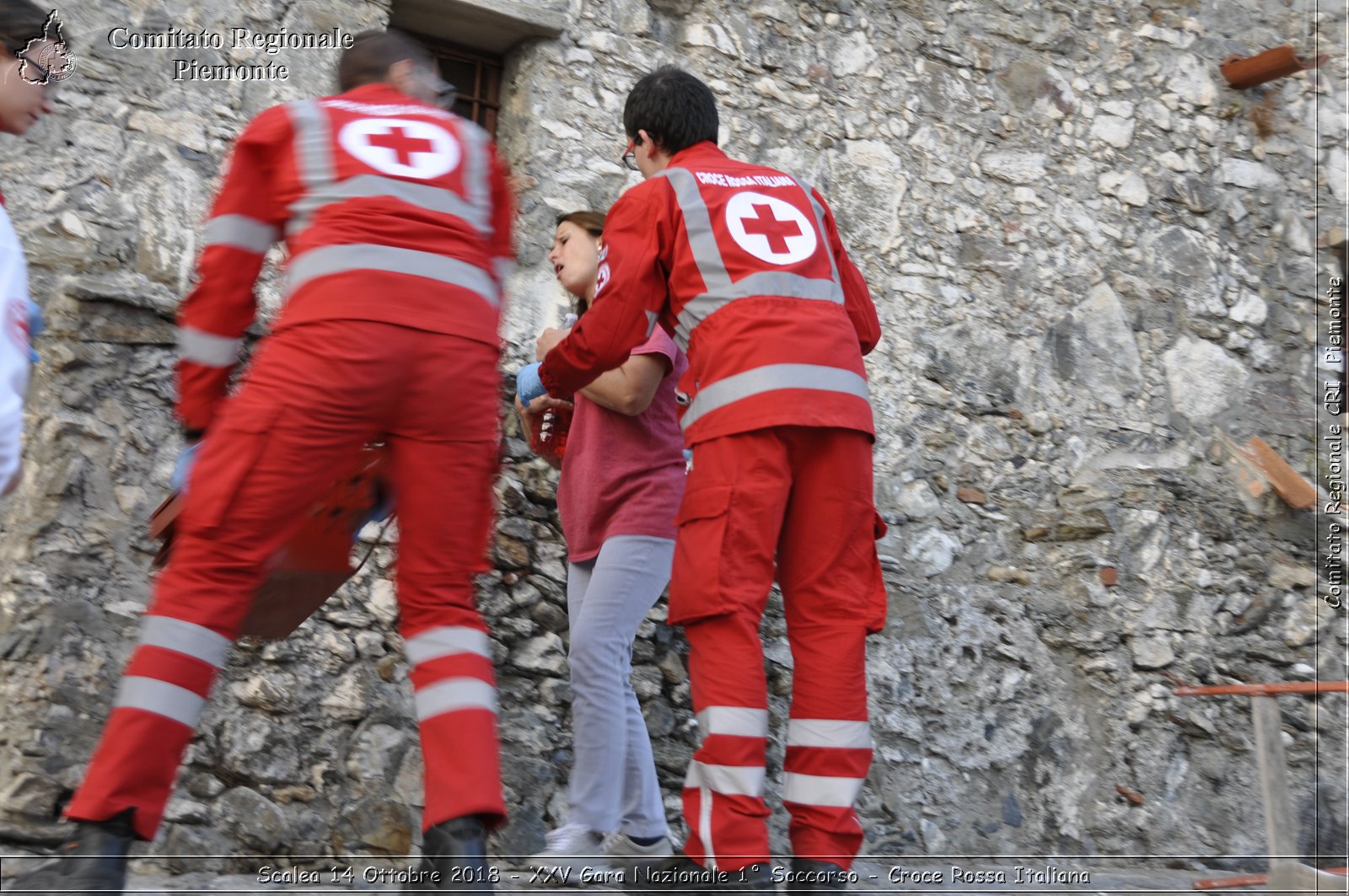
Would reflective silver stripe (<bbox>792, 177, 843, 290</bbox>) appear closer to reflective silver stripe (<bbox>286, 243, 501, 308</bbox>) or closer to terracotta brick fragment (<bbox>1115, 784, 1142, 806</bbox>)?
reflective silver stripe (<bbox>286, 243, 501, 308</bbox>)

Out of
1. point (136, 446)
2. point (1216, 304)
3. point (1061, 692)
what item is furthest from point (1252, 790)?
point (136, 446)

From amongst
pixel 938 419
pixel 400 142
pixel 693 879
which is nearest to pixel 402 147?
pixel 400 142

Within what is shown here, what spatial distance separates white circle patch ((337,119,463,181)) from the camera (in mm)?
2441

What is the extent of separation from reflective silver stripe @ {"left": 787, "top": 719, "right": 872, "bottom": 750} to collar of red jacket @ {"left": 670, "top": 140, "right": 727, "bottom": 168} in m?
1.33

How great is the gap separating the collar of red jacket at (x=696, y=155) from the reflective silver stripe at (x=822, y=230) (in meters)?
0.20

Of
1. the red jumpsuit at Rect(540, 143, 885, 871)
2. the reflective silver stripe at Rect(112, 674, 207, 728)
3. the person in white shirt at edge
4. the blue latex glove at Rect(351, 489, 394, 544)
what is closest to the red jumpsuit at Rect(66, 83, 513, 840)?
the reflective silver stripe at Rect(112, 674, 207, 728)

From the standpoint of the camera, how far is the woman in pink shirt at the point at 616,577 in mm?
2977

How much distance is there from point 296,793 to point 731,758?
1.26 meters

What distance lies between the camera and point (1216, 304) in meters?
5.21

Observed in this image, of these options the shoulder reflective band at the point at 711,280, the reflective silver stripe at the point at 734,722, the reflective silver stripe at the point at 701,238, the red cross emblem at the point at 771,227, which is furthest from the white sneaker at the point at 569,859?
the red cross emblem at the point at 771,227

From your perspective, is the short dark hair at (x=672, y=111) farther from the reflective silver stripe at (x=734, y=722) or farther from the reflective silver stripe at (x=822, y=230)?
the reflective silver stripe at (x=734, y=722)

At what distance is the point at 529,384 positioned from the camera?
3.29 meters

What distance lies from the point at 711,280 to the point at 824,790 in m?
1.15

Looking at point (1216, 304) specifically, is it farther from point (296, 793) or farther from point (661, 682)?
point (296, 793)
